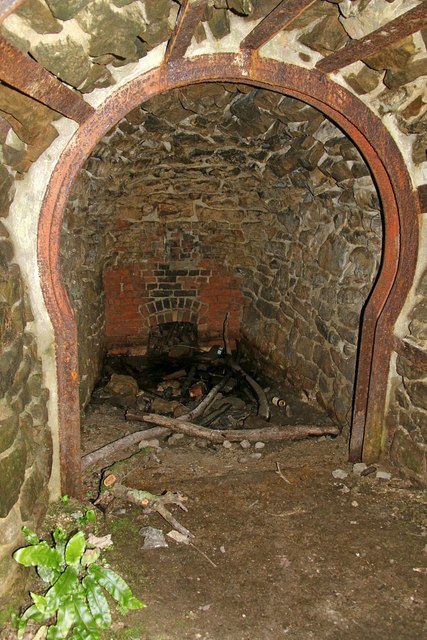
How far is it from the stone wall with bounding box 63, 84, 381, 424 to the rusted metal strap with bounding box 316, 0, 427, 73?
2.06 feet

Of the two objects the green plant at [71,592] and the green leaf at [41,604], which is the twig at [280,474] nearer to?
the green plant at [71,592]

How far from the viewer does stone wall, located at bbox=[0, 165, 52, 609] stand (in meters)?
2.42

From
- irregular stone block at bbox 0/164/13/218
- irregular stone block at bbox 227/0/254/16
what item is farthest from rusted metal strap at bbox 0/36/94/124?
irregular stone block at bbox 227/0/254/16

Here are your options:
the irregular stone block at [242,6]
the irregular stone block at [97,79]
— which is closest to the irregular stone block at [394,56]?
the irregular stone block at [242,6]

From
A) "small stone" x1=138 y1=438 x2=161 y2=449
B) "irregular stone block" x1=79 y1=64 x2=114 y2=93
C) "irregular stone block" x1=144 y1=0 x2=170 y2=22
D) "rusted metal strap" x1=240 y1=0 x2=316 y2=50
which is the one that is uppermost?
"rusted metal strap" x1=240 y1=0 x2=316 y2=50

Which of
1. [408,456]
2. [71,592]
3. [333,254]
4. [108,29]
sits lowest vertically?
[71,592]

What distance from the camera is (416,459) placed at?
3.48 metres

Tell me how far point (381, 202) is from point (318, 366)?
2.02 meters

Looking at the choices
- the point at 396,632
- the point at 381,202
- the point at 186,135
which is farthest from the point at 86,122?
the point at 396,632

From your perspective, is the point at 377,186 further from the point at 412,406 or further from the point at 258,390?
the point at 258,390

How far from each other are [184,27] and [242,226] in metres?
3.99

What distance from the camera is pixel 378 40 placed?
248 cm

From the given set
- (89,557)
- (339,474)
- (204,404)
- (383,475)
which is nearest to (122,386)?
(204,404)

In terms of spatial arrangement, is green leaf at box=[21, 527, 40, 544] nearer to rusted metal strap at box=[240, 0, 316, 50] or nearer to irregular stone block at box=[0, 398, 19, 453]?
irregular stone block at box=[0, 398, 19, 453]
